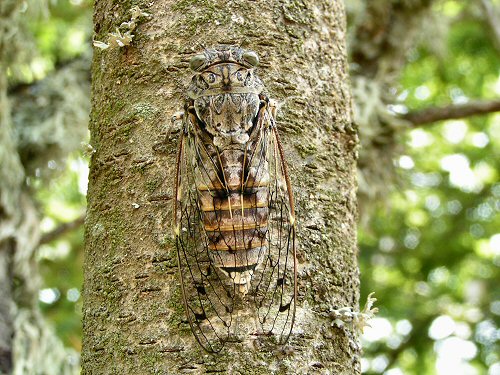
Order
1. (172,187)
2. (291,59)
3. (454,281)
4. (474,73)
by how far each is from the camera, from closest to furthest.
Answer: (172,187), (291,59), (454,281), (474,73)

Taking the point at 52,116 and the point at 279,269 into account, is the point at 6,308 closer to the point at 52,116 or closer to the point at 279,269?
the point at 52,116

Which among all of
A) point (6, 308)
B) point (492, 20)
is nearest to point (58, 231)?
point (6, 308)

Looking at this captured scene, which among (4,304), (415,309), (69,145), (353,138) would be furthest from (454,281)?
(353,138)

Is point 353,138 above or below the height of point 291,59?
below

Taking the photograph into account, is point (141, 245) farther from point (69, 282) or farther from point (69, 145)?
point (69, 282)

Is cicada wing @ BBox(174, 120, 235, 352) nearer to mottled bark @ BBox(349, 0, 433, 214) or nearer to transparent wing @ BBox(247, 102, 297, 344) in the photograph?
transparent wing @ BBox(247, 102, 297, 344)
